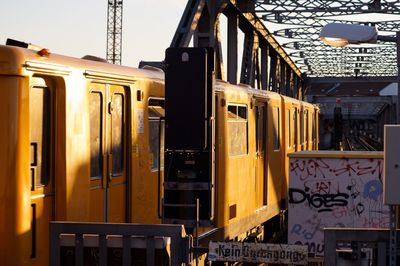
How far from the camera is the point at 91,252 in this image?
675cm

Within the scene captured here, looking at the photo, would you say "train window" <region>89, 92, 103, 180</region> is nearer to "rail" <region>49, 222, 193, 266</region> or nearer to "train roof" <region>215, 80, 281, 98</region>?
"rail" <region>49, 222, 193, 266</region>

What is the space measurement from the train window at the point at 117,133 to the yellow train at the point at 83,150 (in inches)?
0.4

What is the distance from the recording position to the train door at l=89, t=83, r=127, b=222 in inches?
338

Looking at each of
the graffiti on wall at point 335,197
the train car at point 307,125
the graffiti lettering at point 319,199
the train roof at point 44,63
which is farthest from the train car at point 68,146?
the train car at point 307,125

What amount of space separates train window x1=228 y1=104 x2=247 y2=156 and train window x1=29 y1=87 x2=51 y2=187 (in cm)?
467

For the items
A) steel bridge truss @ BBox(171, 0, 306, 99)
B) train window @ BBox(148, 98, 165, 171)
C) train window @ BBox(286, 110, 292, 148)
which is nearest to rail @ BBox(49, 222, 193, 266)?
train window @ BBox(148, 98, 165, 171)

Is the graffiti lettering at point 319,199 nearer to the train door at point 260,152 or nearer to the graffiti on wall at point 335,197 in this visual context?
the graffiti on wall at point 335,197

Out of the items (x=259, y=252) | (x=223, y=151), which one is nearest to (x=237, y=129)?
(x=223, y=151)

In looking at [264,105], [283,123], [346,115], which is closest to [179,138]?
[264,105]

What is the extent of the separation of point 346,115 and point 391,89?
47.4 metres

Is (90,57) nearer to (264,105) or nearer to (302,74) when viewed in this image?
(264,105)

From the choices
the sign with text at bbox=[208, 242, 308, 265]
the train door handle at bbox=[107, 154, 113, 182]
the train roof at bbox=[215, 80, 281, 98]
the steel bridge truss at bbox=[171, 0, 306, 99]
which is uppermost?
the steel bridge truss at bbox=[171, 0, 306, 99]

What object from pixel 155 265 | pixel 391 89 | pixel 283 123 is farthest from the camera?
pixel 391 89

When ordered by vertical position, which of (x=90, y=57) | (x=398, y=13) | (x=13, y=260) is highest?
(x=398, y=13)
